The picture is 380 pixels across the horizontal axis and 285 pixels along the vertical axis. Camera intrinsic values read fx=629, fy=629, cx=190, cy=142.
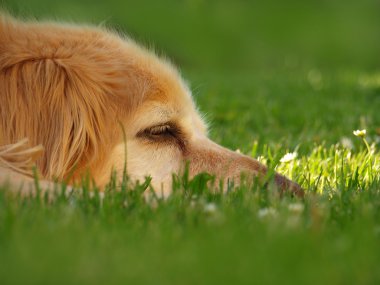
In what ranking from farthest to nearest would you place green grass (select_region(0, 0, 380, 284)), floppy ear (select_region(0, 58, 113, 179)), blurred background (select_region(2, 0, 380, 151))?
blurred background (select_region(2, 0, 380, 151)) < floppy ear (select_region(0, 58, 113, 179)) < green grass (select_region(0, 0, 380, 284))

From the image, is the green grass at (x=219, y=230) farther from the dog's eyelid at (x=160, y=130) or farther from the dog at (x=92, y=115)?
the dog's eyelid at (x=160, y=130)

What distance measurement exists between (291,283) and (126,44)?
2.12m

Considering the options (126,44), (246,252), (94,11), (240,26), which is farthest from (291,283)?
(240,26)

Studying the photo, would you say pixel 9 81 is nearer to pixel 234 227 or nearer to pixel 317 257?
pixel 234 227

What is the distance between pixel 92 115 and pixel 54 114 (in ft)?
0.61

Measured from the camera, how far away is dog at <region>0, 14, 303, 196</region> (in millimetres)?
2938

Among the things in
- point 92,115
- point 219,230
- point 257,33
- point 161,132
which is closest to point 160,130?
point 161,132

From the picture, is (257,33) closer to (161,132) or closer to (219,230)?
(161,132)

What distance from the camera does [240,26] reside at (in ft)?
65.3

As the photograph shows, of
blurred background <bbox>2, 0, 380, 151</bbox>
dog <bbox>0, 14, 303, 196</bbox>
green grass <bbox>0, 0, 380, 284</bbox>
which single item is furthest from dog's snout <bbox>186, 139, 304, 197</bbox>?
blurred background <bbox>2, 0, 380, 151</bbox>

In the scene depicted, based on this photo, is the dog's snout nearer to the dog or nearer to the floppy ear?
the dog

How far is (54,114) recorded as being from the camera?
3.00 metres

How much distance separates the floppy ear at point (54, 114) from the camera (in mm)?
2934

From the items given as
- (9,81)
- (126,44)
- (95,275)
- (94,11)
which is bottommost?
(95,275)
